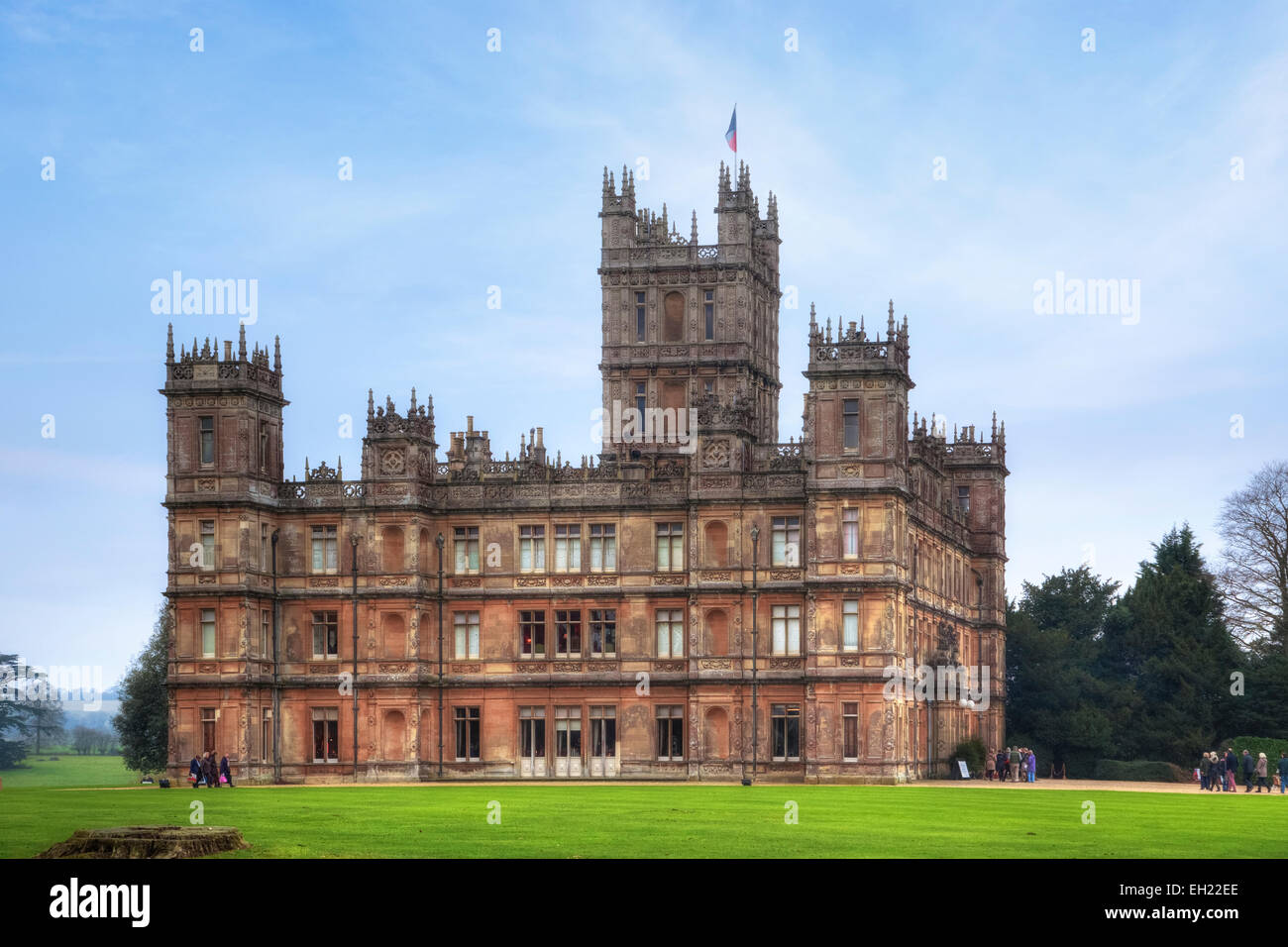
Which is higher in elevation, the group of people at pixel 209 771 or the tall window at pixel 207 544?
A: the tall window at pixel 207 544

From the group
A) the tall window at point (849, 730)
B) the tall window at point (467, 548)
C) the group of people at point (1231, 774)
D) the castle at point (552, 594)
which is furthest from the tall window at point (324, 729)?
the group of people at point (1231, 774)

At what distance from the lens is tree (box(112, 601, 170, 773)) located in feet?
295

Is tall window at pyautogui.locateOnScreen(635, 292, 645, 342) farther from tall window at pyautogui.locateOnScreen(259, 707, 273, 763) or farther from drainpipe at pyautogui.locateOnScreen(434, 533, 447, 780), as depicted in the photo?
tall window at pyautogui.locateOnScreen(259, 707, 273, 763)

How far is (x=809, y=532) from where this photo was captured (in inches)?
2795

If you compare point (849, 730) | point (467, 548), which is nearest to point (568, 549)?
point (467, 548)

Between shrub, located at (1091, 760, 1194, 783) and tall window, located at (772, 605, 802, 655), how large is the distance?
1901 cm

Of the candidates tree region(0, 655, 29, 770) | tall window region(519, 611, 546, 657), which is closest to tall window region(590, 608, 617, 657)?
tall window region(519, 611, 546, 657)

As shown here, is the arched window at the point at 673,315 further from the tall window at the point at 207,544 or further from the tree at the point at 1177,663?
the tree at the point at 1177,663

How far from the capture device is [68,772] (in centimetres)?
11738

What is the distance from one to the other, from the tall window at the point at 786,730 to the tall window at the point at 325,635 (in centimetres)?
1763

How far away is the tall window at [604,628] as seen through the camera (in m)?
74.9
